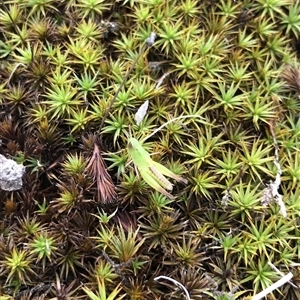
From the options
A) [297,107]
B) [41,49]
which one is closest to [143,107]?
[41,49]

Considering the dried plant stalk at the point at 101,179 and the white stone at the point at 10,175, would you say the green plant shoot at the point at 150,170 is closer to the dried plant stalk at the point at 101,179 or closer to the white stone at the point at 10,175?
the dried plant stalk at the point at 101,179

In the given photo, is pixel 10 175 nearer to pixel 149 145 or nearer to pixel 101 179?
pixel 101 179

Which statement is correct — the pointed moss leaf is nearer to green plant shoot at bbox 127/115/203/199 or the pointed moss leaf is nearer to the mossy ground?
the mossy ground

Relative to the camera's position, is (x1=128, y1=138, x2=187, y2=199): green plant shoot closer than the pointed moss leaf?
Yes

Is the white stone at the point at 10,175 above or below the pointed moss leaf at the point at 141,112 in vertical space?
below

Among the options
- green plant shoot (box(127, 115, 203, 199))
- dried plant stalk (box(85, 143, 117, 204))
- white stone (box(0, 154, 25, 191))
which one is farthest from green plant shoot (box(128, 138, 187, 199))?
white stone (box(0, 154, 25, 191))

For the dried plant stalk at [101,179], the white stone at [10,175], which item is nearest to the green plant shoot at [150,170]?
the dried plant stalk at [101,179]
